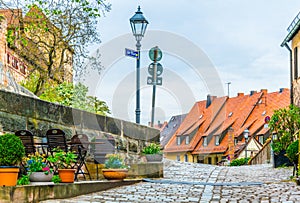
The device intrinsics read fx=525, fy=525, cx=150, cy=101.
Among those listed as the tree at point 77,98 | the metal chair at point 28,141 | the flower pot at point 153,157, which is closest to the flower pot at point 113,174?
the metal chair at point 28,141

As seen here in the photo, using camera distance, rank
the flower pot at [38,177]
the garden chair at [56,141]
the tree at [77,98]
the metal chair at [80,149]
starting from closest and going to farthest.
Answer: the flower pot at [38,177] → the garden chair at [56,141] → the metal chair at [80,149] → the tree at [77,98]

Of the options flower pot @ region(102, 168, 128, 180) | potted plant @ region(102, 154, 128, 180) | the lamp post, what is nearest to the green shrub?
potted plant @ region(102, 154, 128, 180)

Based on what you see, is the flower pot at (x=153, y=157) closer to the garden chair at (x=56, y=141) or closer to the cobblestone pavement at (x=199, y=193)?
the cobblestone pavement at (x=199, y=193)

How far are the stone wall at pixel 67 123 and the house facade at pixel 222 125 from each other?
1182 inches

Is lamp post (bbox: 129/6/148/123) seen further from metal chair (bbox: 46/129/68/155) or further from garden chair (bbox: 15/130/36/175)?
garden chair (bbox: 15/130/36/175)

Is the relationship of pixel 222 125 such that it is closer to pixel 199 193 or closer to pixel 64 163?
pixel 199 193

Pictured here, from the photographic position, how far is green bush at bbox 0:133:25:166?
6.50 meters

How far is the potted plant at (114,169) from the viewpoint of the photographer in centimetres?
947

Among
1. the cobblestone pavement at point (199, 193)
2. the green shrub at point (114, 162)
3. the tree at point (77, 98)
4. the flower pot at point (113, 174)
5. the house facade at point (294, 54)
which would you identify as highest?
the house facade at point (294, 54)

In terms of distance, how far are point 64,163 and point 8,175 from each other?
2.07 meters

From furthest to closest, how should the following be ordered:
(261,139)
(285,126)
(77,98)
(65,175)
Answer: (261,139) < (285,126) < (77,98) < (65,175)

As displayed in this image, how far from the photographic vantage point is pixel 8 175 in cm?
624

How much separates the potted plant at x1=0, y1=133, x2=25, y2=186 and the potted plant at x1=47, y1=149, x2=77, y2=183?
1.12 metres

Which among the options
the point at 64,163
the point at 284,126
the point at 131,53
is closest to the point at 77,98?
the point at 131,53
